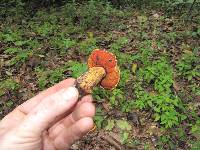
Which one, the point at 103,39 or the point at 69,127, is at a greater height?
the point at 69,127

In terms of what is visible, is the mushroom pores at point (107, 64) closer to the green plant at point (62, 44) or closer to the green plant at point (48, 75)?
the green plant at point (48, 75)

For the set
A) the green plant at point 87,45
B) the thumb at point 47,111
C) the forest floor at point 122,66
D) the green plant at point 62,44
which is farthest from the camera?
the green plant at point 62,44

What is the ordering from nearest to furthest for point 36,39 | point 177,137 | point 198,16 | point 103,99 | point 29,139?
point 29,139 < point 177,137 < point 103,99 < point 36,39 < point 198,16

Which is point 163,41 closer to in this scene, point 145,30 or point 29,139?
point 145,30

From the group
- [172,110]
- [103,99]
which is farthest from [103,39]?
[172,110]

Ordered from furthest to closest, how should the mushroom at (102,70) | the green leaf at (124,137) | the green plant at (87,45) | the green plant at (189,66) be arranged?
the green plant at (87,45)
the green plant at (189,66)
the green leaf at (124,137)
the mushroom at (102,70)

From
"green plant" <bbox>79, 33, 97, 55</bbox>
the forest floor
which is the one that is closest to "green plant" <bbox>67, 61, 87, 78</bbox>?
the forest floor

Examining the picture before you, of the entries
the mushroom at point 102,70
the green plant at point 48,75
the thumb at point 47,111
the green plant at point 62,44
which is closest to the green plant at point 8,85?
the green plant at point 48,75
